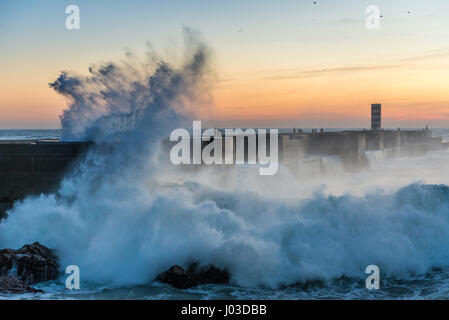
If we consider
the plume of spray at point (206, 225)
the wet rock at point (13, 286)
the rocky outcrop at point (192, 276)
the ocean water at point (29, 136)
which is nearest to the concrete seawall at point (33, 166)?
the plume of spray at point (206, 225)

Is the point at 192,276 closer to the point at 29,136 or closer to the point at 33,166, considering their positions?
the point at 33,166

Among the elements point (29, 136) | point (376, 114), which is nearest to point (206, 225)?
point (376, 114)

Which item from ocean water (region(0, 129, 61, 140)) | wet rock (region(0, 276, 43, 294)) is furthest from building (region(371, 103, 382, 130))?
wet rock (region(0, 276, 43, 294))

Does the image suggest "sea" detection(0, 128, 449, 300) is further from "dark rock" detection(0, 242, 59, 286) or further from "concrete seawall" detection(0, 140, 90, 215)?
"concrete seawall" detection(0, 140, 90, 215)

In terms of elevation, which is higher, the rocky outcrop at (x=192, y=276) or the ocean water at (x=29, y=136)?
the ocean water at (x=29, y=136)

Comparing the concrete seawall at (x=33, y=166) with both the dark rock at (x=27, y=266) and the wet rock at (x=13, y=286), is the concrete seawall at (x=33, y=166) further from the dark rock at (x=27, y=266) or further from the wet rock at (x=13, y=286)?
the wet rock at (x=13, y=286)
